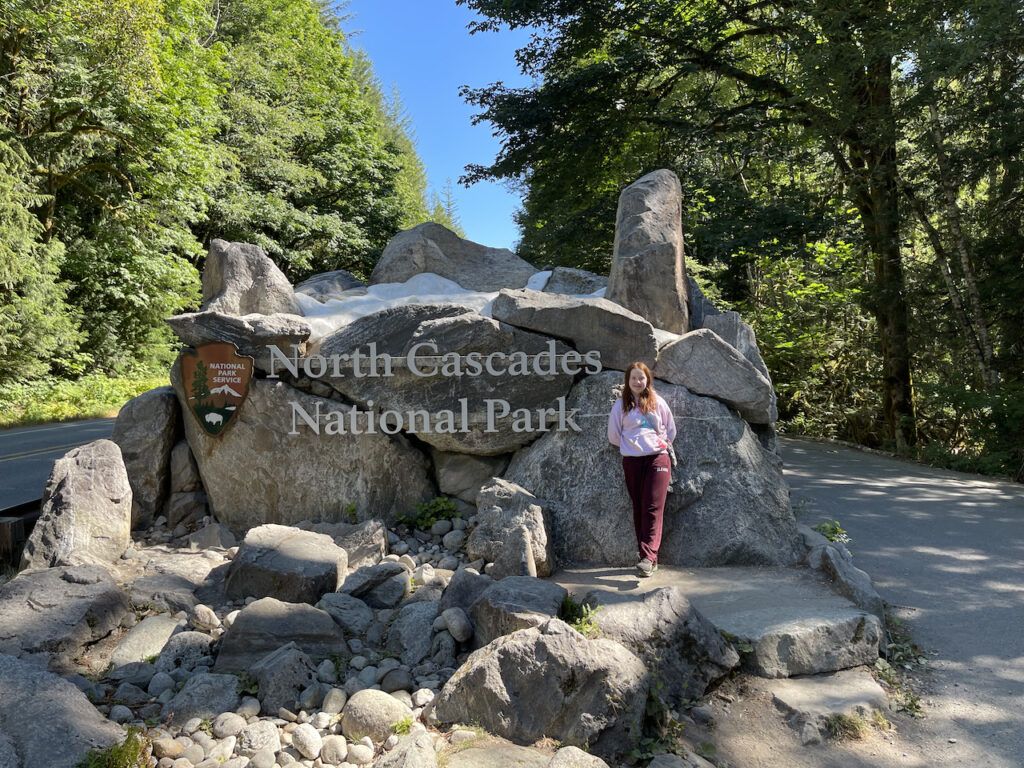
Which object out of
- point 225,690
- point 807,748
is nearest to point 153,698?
point 225,690

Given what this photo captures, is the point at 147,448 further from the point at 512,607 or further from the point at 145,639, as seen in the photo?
the point at 512,607

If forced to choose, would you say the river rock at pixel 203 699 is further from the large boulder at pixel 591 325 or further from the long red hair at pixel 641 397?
the large boulder at pixel 591 325

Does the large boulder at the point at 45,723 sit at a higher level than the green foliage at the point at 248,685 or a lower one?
higher

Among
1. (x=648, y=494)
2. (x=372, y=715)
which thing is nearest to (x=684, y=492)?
(x=648, y=494)

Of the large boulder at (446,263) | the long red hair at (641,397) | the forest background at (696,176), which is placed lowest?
the long red hair at (641,397)

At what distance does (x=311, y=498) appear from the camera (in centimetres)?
592

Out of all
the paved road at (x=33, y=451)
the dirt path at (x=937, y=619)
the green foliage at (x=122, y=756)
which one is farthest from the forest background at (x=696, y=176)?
the green foliage at (x=122, y=756)

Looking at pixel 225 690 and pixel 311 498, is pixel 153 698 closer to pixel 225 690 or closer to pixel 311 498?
pixel 225 690

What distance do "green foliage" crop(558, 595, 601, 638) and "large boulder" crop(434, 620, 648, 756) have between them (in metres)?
0.29

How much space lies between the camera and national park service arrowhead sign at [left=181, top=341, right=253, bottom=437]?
584 centimetres

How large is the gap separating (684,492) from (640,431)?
0.70m

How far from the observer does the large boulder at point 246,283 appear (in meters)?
6.30

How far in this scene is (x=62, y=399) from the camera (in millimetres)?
13938

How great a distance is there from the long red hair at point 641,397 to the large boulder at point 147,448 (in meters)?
4.23
